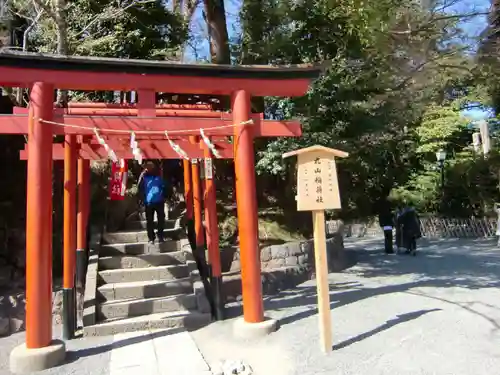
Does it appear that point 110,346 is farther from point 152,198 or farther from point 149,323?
point 152,198

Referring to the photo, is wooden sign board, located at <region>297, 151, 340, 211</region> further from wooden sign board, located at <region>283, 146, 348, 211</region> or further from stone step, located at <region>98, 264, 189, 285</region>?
stone step, located at <region>98, 264, 189, 285</region>

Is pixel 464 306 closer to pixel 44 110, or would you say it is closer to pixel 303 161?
Answer: pixel 303 161

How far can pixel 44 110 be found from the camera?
518cm

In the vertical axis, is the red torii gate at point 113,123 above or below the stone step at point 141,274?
above

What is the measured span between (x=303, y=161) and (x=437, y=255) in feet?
31.5

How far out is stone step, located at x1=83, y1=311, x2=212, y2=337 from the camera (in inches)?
240

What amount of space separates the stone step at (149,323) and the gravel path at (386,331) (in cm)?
27

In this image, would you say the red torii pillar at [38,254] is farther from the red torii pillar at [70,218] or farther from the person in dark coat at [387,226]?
the person in dark coat at [387,226]

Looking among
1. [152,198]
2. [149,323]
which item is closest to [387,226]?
[152,198]

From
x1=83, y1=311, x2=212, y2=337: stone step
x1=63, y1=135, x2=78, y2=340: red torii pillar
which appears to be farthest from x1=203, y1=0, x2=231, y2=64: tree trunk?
x1=83, y1=311, x2=212, y2=337: stone step

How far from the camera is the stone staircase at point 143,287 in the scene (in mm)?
6355

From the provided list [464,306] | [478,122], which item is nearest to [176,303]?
[464,306]

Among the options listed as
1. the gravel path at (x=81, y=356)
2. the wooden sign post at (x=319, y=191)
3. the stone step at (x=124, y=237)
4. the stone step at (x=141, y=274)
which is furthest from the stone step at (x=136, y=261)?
the wooden sign post at (x=319, y=191)

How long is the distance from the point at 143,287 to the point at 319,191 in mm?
3517
